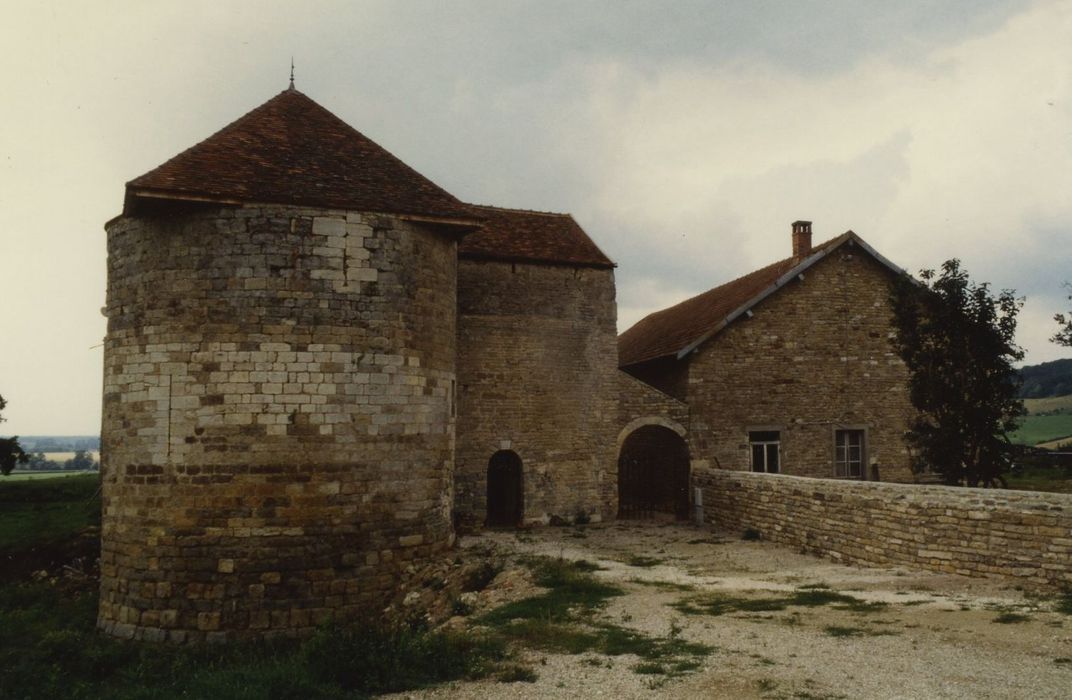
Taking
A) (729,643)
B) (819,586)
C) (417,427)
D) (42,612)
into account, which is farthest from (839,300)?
(42,612)

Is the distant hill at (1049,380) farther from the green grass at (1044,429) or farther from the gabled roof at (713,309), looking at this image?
the gabled roof at (713,309)

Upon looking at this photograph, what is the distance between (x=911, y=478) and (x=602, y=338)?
9104 millimetres

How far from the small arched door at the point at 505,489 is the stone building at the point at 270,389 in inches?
161

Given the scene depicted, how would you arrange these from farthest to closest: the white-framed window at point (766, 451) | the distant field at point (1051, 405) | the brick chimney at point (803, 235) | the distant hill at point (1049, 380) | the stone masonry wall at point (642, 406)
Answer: the distant hill at point (1049, 380)
the distant field at point (1051, 405)
the brick chimney at point (803, 235)
the white-framed window at point (766, 451)
the stone masonry wall at point (642, 406)

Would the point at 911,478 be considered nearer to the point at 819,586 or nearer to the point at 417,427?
the point at 819,586

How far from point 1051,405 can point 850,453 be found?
59329mm

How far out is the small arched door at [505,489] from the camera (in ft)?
51.2

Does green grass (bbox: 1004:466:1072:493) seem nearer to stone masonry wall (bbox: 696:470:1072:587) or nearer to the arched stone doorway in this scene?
the arched stone doorway

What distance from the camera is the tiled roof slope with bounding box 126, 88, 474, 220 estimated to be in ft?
33.5

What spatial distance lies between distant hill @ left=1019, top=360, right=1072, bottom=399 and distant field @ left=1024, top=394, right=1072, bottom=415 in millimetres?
1429

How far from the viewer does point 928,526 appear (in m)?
9.65

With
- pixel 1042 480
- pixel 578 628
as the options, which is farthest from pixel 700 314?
pixel 578 628

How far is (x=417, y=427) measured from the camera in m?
10.9

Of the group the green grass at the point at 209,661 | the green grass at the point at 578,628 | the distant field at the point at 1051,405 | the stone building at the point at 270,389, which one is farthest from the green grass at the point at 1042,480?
the distant field at the point at 1051,405
